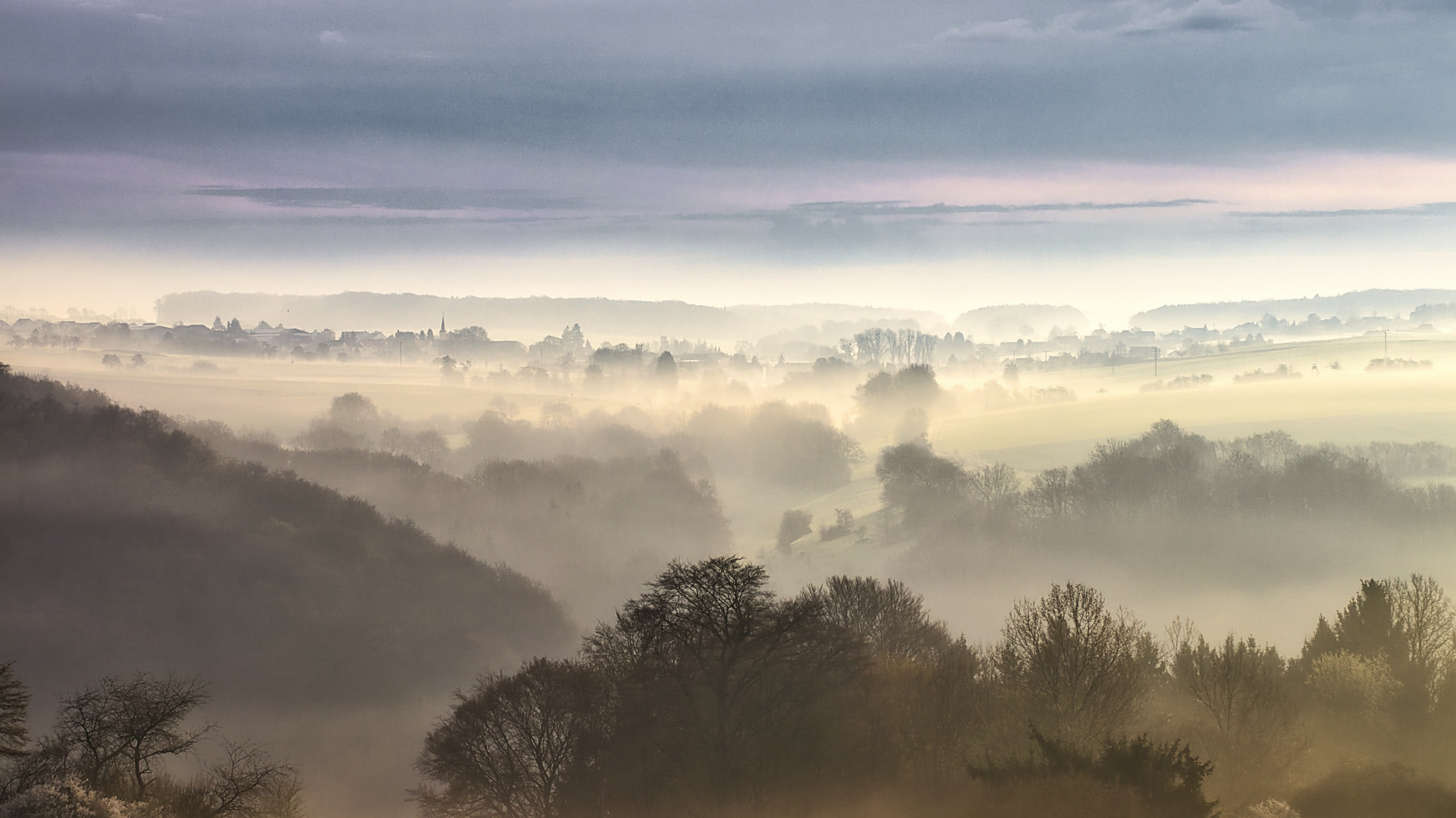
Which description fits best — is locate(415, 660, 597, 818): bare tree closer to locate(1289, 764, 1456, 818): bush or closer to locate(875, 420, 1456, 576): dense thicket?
locate(1289, 764, 1456, 818): bush

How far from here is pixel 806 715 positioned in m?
38.6

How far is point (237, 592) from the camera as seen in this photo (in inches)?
4267

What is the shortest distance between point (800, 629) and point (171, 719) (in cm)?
2606

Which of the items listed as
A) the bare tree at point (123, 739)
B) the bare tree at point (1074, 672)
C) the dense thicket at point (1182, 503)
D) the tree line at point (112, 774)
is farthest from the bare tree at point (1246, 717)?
the dense thicket at point (1182, 503)

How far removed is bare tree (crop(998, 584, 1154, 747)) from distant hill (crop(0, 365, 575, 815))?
154 feet

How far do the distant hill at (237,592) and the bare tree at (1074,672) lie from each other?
4679 centimetres

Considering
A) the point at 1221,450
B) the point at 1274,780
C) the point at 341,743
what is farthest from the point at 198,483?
the point at 1221,450

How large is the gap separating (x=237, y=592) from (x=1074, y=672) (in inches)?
3680

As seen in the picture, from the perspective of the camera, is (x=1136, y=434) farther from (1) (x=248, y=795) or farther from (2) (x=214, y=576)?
(1) (x=248, y=795)

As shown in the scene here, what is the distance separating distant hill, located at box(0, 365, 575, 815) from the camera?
91375 millimetres

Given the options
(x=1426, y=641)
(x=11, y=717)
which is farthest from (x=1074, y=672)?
(x=11, y=717)

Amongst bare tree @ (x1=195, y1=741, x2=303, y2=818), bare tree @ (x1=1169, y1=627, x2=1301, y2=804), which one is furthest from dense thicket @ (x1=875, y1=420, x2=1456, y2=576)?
bare tree @ (x1=195, y1=741, x2=303, y2=818)

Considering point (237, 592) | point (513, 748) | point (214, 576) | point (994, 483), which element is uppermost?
point (513, 748)

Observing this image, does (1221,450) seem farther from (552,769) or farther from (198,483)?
(198,483)
